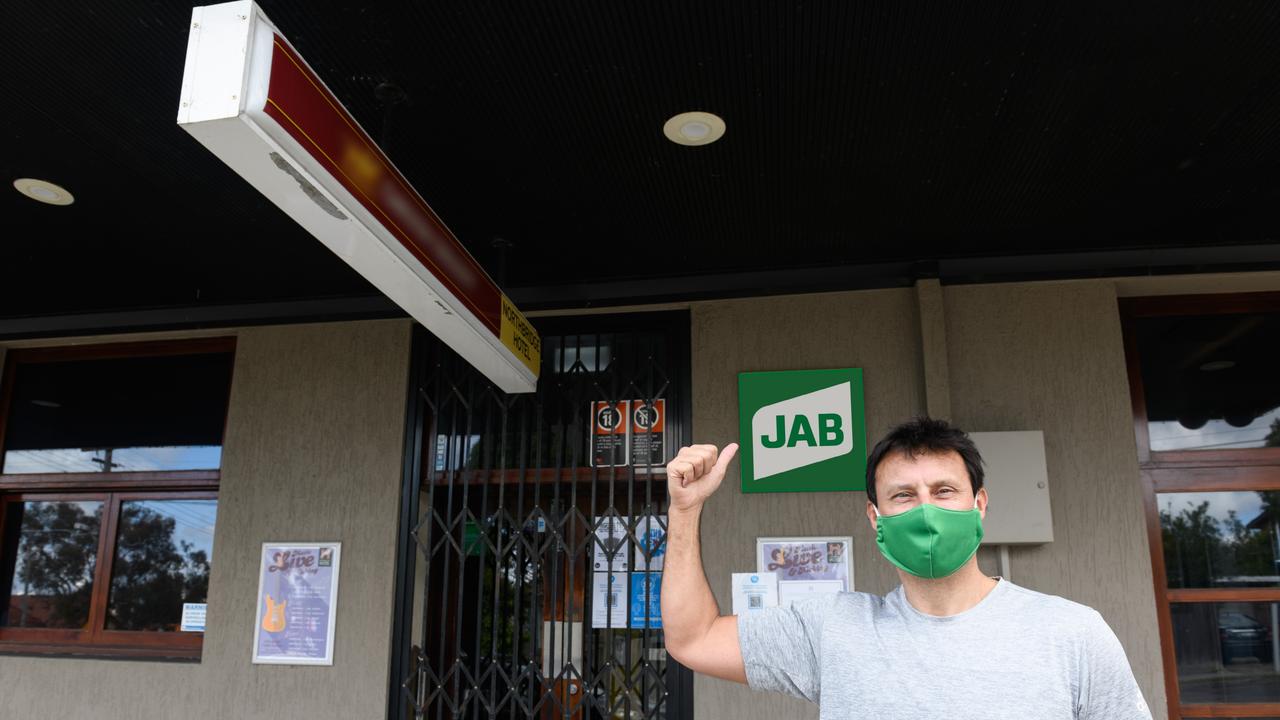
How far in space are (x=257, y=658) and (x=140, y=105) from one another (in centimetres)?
239

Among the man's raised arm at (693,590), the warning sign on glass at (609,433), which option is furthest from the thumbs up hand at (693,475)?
the warning sign on glass at (609,433)

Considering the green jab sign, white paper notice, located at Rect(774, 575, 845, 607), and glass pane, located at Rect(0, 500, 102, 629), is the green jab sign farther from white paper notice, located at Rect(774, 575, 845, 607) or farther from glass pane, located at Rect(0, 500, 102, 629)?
glass pane, located at Rect(0, 500, 102, 629)

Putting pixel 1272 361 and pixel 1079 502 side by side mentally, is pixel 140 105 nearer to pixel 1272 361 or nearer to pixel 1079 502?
pixel 1079 502

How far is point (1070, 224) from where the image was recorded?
3.49m

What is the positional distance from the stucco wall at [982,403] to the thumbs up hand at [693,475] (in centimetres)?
223

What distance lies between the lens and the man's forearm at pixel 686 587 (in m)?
1.52

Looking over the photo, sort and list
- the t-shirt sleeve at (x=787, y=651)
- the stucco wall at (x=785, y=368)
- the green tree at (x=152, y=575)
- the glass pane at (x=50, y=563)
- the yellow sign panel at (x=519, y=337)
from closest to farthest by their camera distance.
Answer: the t-shirt sleeve at (x=787, y=651) → the yellow sign panel at (x=519, y=337) → the stucco wall at (x=785, y=368) → the green tree at (x=152, y=575) → the glass pane at (x=50, y=563)

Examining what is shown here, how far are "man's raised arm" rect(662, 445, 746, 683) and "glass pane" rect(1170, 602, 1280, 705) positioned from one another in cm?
275

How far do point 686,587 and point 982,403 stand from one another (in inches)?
99.7

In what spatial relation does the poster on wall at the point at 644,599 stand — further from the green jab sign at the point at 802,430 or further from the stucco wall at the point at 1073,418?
the stucco wall at the point at 1073,418

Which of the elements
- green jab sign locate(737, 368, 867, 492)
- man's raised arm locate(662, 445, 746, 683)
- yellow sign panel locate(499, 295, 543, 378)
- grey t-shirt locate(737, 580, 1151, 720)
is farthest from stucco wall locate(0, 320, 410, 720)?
grey t-shirt locate(737, 580, 1151, 720)

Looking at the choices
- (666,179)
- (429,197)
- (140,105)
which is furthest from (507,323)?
(140,105)

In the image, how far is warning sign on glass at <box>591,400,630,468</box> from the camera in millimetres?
3996

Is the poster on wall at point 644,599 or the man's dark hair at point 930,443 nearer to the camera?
the man's dark hair at point 930,443
